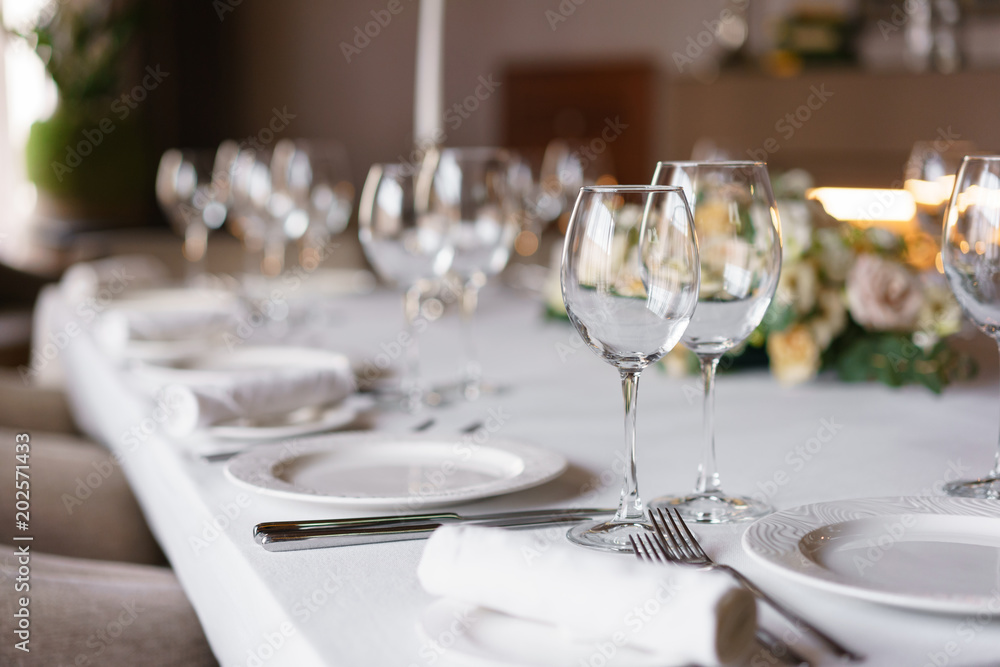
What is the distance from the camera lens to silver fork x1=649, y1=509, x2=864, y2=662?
52 cm

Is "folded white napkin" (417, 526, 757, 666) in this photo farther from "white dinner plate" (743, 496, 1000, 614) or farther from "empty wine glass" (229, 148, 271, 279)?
"empty wine glass" (229, 148, 271, 279)

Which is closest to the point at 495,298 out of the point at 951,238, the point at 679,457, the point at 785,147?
the point at 679,457

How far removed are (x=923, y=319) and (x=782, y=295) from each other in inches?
6.8

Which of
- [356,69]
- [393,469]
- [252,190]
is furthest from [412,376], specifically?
[356,69]

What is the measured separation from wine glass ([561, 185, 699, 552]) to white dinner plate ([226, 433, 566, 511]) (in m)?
0.14

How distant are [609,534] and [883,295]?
703 millimetres

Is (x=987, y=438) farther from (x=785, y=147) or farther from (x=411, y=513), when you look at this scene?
(x=785, y=147)

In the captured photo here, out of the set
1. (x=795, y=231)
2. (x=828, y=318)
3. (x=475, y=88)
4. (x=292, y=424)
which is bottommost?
(x=292, y=424)

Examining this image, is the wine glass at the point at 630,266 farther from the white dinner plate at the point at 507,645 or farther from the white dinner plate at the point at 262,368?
the white dinner plate at the point at 262,368

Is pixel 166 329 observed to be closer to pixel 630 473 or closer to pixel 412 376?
pixel 412 376

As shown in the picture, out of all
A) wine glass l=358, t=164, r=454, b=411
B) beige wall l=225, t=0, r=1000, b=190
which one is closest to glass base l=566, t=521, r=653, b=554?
wine glass l=358, t=164, r=454, b=411

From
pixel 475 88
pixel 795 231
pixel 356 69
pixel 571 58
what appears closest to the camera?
pixel 795 231

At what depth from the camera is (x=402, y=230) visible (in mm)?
1211

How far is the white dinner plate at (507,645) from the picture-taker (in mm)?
500
